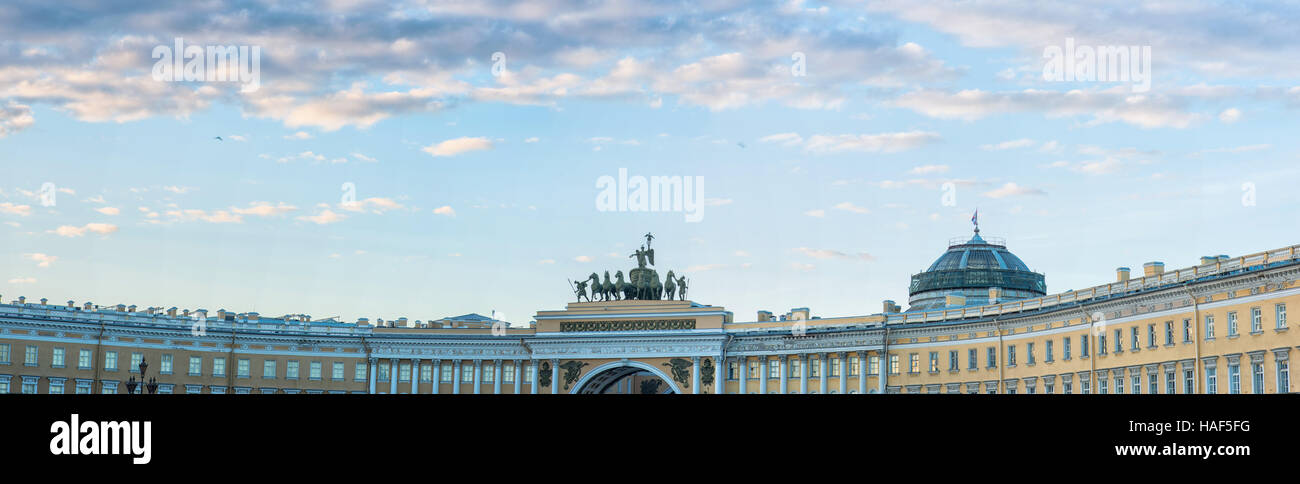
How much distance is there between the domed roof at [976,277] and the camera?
355 ft

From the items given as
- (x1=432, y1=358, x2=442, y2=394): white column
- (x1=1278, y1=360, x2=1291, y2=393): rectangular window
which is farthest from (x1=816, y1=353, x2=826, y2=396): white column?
(x1=1278, y1=360, x2=1291, y2=393): rectangular window

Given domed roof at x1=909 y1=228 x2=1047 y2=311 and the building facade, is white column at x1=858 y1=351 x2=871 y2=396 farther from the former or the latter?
domed roof at x1=909 y1=228 x2=1047 y2=311

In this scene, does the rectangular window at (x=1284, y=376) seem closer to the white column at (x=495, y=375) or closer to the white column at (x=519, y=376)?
the white column at (x=519, y=376)

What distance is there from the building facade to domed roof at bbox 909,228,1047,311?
0.17m

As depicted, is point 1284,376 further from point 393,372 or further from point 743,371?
point 393,372

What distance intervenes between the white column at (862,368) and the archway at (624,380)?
1200cm

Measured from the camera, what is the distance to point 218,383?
100938 millimetres

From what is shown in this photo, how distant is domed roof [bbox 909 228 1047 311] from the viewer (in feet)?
355

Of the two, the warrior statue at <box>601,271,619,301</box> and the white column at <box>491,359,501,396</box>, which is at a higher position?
the warrior statue at <box>601,271,619,301</box>

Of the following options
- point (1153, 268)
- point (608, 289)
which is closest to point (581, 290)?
point (608, 289)
